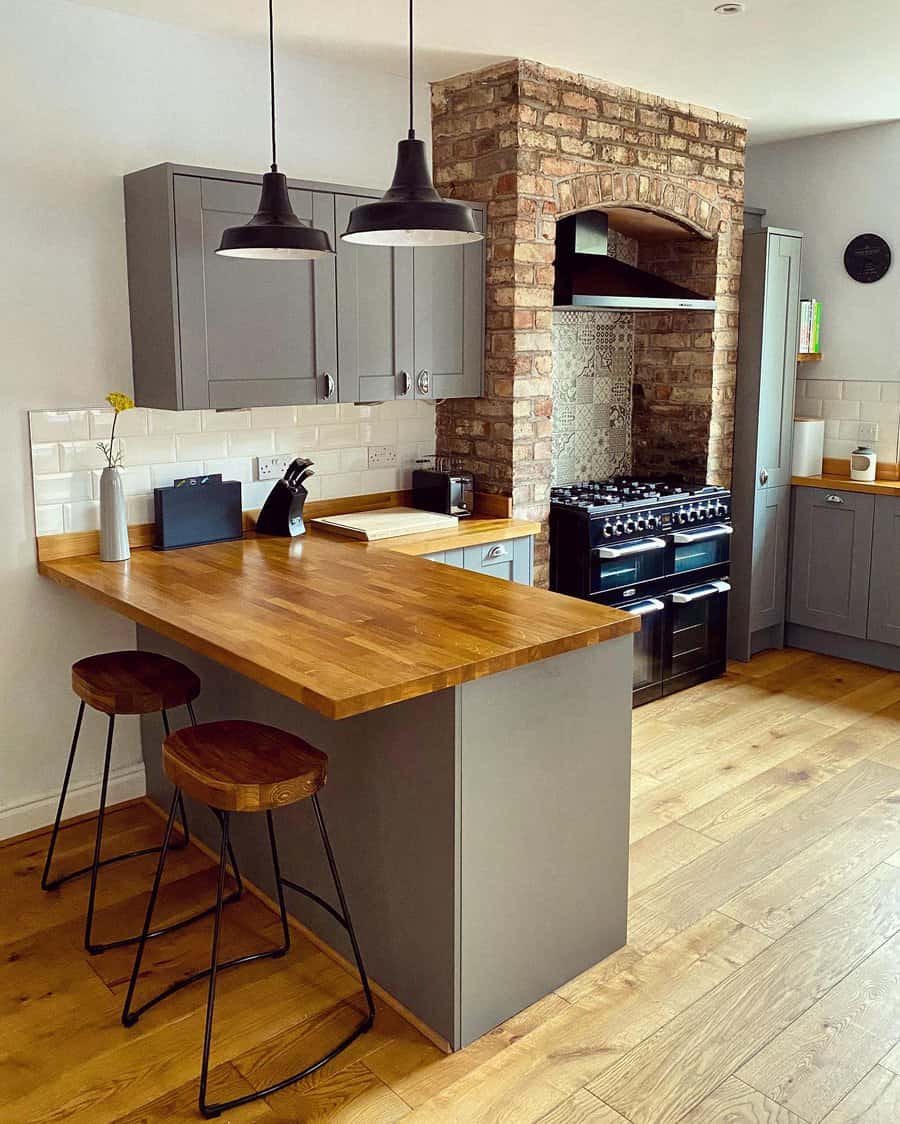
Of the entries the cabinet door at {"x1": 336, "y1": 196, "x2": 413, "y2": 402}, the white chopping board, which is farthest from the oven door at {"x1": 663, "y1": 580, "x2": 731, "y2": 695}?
the cabinet door at {"x1": 336, "y1": 196, "x2": 413, "y2": 402}

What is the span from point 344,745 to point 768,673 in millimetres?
3277

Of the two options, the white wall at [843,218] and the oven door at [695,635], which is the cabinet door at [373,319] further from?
the white wall at [843,218]

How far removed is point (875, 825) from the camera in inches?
144

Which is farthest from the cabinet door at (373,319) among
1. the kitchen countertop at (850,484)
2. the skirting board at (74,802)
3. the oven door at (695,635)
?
the kitchen countertop at (850,484)

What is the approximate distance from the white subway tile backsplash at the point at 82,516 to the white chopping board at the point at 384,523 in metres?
0.85

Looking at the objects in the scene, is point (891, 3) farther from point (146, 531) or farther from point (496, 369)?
point (146, 531)

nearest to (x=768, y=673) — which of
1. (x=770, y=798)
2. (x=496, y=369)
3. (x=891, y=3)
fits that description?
(x=770, y=798)

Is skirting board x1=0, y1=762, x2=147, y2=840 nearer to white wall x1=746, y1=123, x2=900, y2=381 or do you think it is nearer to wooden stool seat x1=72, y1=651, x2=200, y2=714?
wooden stool seat x1=72, y1=651, x2=200, y2=714

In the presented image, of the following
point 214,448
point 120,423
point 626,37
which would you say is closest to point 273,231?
point 120,423

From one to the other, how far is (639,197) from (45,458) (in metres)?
2.80

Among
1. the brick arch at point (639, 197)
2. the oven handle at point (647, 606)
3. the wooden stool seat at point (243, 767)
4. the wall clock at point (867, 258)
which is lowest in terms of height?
the oven handle at point (647, 606)

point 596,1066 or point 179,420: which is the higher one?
point 179,420

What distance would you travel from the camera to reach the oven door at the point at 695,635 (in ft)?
16.1

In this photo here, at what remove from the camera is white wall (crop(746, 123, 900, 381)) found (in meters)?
5.33
